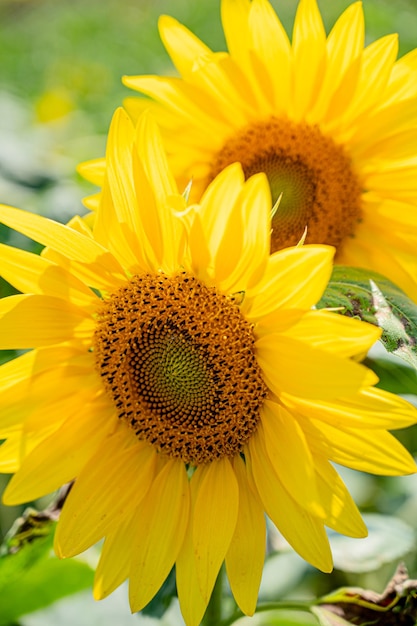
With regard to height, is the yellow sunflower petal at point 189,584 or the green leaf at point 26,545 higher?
the green leaf at point 26,545

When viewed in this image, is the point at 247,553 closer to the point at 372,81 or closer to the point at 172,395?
the point at 172,395

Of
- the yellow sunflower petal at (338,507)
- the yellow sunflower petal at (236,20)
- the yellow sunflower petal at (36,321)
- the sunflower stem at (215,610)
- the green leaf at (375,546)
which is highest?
the yellow sunflower petal at (236,20)

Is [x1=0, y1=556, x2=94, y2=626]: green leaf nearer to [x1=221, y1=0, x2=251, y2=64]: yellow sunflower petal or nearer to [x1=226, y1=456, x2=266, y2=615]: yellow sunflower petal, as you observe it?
[x1=226, y1=456, x2=266, y2=615]: yellow sunflower petal

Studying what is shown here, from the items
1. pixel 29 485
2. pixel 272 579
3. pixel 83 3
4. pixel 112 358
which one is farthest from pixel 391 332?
pixel 83 3

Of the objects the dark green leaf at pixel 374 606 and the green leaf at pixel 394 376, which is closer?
the dark green leaf at pixel 374 606

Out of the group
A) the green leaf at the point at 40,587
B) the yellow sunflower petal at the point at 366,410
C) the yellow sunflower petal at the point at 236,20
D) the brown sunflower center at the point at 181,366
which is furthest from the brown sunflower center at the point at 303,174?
the green leaf at the point at 40,587

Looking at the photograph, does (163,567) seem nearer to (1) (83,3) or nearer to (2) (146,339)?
(2) (146,339)

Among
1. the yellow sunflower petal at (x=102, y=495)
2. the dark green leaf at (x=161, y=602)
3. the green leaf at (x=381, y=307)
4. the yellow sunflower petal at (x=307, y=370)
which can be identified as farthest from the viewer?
the dark green leaf at (x=161, y=602)

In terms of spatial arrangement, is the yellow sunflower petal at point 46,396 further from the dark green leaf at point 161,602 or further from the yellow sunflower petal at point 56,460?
the dark green leaf at point 161,602
